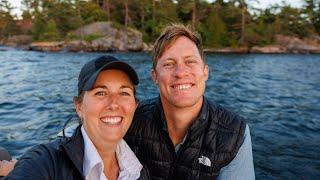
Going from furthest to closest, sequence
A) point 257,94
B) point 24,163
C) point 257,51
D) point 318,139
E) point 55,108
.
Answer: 1. point 257,51
2. point 257,94
3. point 55,108
4. point 318,139
5. point 24,163

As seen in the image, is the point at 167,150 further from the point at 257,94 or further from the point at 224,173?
the point at 257,94

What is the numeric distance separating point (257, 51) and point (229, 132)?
61731 millimetres

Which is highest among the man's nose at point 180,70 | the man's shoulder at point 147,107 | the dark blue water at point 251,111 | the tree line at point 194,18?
the tree line at point 194,18

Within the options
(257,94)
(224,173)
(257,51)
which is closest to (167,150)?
(224,173)

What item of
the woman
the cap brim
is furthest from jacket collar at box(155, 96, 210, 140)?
the cap brim

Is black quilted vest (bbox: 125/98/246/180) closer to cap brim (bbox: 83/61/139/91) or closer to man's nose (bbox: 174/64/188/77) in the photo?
man's nose (bbox: 174/64/188/77)

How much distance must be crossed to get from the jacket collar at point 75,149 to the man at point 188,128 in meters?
1.23

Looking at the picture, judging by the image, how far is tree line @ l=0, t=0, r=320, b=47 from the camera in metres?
64.6

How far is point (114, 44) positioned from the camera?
2142 inches

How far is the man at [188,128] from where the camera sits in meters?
3.58

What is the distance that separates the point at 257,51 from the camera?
62844 millimetres

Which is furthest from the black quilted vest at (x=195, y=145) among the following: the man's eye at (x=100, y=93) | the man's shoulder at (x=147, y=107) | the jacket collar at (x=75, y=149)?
the jacket collar at (x=75, y=149)

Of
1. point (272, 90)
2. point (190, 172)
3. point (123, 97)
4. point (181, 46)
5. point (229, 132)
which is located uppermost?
point (181, 46)

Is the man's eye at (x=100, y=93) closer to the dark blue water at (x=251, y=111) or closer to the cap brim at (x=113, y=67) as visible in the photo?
the cap brim at (x=113, y=67)
